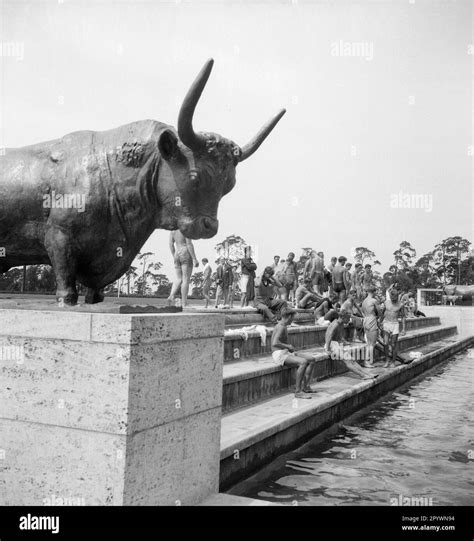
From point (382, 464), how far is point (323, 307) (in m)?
9.49

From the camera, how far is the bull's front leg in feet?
10.5

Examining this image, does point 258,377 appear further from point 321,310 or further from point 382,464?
point 321,310

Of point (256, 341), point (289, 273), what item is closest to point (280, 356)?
point (256, 341)

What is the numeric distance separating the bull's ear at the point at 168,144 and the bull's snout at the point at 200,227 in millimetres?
411

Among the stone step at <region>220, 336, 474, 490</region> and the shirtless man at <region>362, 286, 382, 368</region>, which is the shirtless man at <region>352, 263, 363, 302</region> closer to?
the shirtless man at <region>362, 286, 382, 368</region>

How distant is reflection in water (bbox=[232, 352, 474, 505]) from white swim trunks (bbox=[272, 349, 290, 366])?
1418 mm

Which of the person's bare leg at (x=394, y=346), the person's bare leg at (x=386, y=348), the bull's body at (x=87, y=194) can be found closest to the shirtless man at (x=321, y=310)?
the person's bare leg at (x=386, y=348)

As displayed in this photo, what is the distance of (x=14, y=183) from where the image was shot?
3.28 metres

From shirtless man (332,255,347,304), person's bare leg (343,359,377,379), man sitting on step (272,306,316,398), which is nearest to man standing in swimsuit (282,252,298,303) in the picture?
shirtless man (332,255,347,304)

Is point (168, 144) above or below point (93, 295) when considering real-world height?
above

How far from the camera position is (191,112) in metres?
2.91

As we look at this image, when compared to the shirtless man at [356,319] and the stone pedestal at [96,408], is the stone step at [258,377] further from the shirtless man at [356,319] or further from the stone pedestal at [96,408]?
the stone pedestal at [96,408]

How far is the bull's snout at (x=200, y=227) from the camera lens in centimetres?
324
